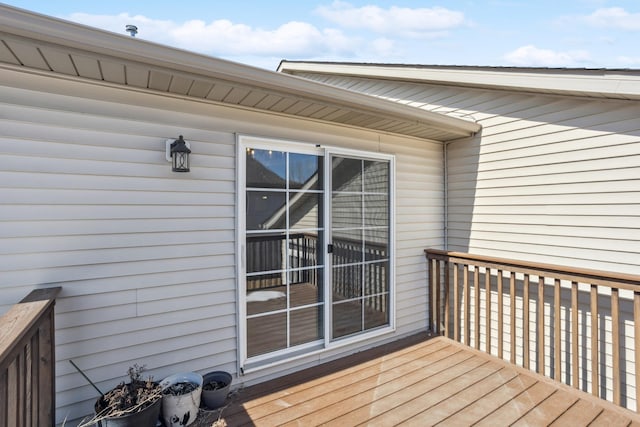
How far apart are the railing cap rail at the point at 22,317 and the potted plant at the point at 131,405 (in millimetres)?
674

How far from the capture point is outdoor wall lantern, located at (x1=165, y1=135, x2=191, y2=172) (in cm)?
245

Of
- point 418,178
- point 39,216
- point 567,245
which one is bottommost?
point 567,245

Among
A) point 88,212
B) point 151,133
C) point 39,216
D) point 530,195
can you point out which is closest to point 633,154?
point 530,195

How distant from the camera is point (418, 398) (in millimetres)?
2652

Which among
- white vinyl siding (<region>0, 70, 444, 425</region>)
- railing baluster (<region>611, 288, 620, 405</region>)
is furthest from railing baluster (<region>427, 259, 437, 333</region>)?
white vinyl siding (<region>0, 70, 444, 425</region>)

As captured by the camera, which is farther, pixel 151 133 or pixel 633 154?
pixel 633 154

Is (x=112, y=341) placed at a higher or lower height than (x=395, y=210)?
lower

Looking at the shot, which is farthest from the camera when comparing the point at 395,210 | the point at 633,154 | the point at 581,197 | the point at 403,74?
the point at 403,74

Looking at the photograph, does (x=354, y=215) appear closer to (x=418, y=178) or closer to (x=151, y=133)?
(x=418, y=178)

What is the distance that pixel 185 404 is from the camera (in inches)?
88.8

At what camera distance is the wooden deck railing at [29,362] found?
1360 mm

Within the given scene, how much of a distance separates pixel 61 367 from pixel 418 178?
3.69m

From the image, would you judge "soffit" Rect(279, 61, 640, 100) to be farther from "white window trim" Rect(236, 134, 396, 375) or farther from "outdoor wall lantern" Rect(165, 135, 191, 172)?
"outdoor wall lantern" Rect(165, 135, 191, 172)

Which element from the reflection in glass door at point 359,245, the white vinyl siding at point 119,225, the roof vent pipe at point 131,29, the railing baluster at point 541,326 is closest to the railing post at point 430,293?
the reflection in glass door at point 359,245
